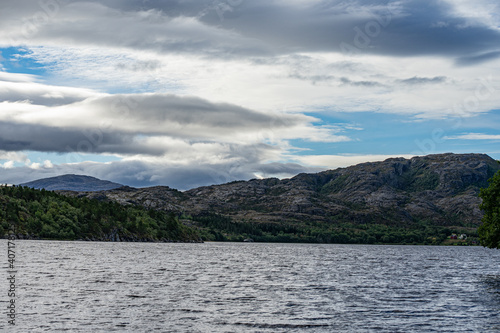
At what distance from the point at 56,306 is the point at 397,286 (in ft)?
219

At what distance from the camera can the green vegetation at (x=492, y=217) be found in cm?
11125

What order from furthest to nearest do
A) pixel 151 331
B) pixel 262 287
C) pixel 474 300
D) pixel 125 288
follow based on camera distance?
pixel 262 287, pixel 125 288, pixel 474 300, pixel 151 331

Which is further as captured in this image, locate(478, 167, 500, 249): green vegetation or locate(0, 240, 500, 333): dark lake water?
locate(478, 167, 500, 249): green vegetation

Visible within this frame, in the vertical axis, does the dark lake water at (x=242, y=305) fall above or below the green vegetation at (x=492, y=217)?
below

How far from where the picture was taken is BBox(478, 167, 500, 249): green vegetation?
365ft

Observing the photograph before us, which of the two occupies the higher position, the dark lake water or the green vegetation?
the green vegetation

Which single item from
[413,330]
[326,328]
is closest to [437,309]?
[413,330]

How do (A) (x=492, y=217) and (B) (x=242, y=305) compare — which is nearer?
(B) (x=242, y=305)

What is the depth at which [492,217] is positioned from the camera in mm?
114625

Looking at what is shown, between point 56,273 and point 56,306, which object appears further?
point 56,273

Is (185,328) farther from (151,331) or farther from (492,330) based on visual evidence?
(492,330)

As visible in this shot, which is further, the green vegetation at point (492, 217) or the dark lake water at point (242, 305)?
the green vegetation at point (492, 217)

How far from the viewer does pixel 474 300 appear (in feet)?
254

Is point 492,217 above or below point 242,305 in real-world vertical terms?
above
